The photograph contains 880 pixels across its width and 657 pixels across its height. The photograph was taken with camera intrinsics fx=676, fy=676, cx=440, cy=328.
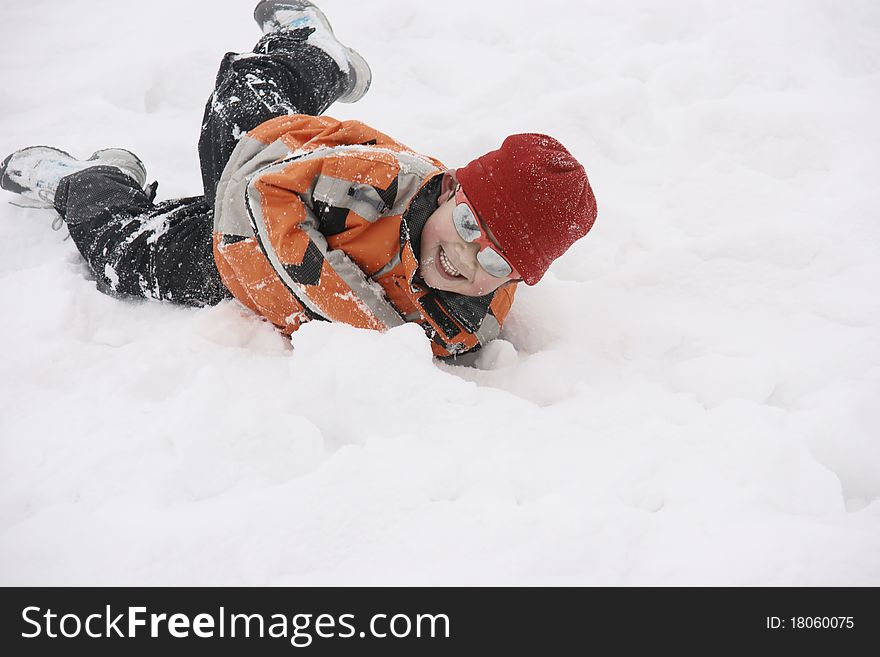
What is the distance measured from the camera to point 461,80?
2.30m

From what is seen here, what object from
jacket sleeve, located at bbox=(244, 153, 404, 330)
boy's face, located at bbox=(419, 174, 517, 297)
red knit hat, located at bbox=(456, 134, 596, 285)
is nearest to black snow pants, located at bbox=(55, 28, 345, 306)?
jacket sleeve, located at bbox=(244, 153, 404, 330)

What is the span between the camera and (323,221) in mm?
1397

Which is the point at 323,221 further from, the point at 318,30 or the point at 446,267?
the point at 318,30

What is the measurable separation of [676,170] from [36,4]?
7.83 feet

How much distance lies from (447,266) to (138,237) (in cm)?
76

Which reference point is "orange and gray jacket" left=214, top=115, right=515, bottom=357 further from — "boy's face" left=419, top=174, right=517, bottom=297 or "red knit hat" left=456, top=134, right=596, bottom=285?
"red knit hat" left=456, top=134, right=596, bottom=285

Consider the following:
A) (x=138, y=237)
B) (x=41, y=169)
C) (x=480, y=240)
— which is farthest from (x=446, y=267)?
(x=41, y=169)

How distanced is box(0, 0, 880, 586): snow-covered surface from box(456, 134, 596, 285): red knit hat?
0.24 meters

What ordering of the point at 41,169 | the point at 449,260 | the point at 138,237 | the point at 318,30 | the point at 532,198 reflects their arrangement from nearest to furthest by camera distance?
the point at 532,198
the point at 449,260
the point at 138,237
the point at 41,169
the point at 318,30

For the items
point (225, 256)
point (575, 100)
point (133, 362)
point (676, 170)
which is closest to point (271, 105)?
point (225, 256)

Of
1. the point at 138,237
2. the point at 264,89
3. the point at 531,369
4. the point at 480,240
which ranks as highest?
the point at 264,89

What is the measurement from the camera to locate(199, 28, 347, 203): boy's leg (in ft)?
5.33

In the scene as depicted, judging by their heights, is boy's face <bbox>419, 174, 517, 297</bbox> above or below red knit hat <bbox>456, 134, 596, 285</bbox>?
below

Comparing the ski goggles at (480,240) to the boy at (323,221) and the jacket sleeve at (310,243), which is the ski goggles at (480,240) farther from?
the jacket sleeve at (310,243)
